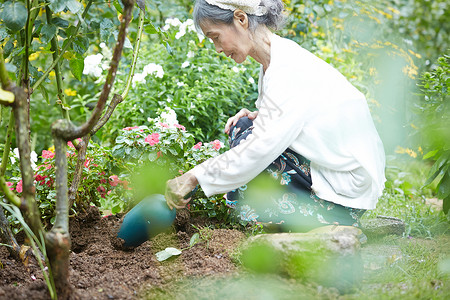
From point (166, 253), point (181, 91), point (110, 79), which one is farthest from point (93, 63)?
point (110, 79)

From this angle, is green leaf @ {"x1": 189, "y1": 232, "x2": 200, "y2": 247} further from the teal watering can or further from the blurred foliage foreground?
the blurred foliage foreground

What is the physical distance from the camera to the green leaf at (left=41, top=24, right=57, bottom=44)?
178 cm

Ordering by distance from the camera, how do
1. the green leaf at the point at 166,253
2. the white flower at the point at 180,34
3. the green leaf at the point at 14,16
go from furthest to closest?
the white flower at the point at 180,34 < the green leaf at the point at 166,253 < the green leaf at the point at 14,16

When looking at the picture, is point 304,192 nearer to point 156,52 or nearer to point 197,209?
point 197,209

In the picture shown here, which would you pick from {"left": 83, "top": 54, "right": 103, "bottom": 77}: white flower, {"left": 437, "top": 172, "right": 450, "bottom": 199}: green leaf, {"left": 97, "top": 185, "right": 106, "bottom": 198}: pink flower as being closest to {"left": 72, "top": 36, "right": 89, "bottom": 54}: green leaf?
{"left": 97, "top": 185, "right": 106, "bottom": 198}: pink flower

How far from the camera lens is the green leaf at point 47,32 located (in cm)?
178

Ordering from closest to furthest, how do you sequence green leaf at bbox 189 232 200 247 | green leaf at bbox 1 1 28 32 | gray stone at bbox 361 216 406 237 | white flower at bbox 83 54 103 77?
green leaf at bbox 1 1 28 32 → green leaf at bbox 189 232 200 247 → gray stone at bbox 361 216 406 237 → white flower at bbox 83 54 103 77

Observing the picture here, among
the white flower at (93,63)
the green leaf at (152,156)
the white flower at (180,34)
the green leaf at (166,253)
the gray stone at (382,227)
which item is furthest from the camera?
the white flower at (180,34)

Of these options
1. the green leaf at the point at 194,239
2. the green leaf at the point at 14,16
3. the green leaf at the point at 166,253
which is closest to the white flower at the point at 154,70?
the green leaf at the point at 194,239

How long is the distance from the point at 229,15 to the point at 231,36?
3.6 inches

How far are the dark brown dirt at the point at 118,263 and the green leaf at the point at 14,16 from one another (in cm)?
80

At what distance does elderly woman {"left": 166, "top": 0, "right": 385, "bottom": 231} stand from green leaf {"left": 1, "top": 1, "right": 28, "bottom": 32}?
30.7 inches

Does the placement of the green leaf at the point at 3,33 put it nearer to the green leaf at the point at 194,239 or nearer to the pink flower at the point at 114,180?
the pink flower at the point at 114,180

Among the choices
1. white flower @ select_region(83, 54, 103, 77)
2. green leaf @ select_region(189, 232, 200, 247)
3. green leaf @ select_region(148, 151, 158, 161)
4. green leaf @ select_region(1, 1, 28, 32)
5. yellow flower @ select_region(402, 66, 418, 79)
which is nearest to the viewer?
green leaf @ select_region(1, 1, 28, 32)
